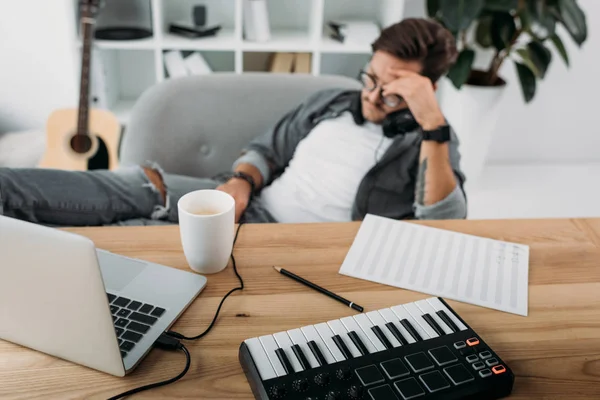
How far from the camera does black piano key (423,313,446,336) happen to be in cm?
73

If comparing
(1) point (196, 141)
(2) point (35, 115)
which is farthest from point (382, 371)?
(2) point (35, 115)

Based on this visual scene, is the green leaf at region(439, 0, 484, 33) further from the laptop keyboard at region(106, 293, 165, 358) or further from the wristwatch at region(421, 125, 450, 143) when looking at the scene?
the laptop keyboard at region(106, 293, 165, 358)

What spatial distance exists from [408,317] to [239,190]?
755mm

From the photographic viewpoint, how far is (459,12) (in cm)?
212

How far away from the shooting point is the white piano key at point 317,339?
682 mm

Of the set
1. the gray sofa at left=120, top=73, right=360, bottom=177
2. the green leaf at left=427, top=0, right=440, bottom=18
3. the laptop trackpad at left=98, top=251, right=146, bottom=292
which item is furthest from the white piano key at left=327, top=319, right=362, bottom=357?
the green leaf at left=427, top=0, right=440, bottom=18

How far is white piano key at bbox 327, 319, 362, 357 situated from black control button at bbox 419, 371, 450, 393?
8cm

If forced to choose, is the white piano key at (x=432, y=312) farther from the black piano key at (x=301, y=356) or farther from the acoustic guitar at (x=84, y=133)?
the acoustic guitar at (x=84, y=133)

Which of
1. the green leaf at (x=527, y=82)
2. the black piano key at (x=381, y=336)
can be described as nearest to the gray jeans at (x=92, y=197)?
the black piano key at (x=381, y=336)

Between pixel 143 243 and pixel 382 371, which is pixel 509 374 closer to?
pixel 382 371

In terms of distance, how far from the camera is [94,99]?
251 cm

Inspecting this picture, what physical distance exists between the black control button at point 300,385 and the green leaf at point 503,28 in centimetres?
207

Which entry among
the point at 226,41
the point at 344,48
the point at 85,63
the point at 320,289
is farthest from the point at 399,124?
the point at 85,63

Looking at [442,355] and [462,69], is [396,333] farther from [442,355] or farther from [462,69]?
[462,69]
